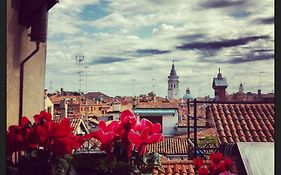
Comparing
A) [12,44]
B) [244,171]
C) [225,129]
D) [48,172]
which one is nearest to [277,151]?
[48,172]

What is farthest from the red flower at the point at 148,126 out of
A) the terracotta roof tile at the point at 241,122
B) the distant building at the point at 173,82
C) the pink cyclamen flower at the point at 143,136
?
the terracotta roof tile at the point at 241,122

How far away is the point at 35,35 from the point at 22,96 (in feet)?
0.61

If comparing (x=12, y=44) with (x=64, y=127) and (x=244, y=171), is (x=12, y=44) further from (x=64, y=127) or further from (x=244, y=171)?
(x=244, y=171)

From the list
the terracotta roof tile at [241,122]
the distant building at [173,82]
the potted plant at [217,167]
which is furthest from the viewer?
the terracotta roof tile at [241,122]

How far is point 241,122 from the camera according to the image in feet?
11.8

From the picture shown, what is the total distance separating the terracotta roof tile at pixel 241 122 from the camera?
318 centimetres

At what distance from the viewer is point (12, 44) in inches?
48.8

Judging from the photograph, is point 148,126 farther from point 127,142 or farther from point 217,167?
point 217,167

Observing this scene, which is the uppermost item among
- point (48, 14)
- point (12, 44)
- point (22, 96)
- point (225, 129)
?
point (48, 14)

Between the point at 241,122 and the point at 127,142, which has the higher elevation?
the point at 127,142

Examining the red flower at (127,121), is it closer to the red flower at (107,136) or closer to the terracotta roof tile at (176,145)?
the red flower at (107,136)

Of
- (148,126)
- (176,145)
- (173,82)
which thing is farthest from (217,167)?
(176,145)

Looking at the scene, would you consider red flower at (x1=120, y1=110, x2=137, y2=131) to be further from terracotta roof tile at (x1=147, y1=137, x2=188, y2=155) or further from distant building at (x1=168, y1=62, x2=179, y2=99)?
terracotta roof tile at (x1=147, y1=137, x2=188, y2=155)

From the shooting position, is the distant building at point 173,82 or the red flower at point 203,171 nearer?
the red flower at point 203,171
